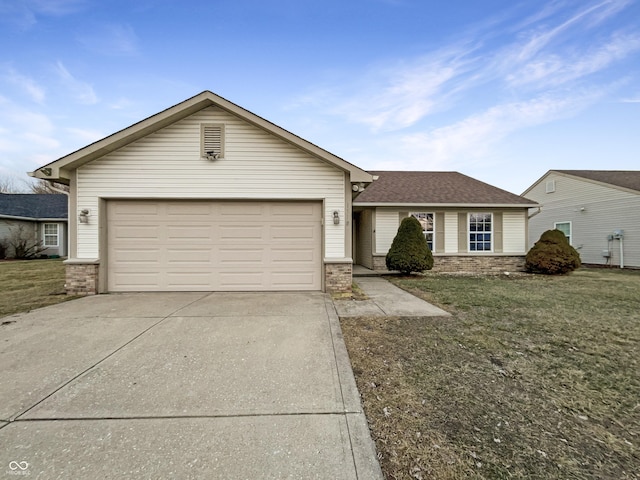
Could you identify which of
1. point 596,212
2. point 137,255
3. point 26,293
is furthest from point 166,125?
point 596,212

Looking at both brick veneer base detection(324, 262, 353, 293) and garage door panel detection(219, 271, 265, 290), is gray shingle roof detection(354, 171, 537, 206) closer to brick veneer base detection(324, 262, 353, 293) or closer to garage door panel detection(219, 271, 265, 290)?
brick veneer base detection(324, 262, 353, 293)

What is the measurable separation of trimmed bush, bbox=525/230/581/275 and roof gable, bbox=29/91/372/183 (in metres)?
8.84

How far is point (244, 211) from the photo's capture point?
276 inches

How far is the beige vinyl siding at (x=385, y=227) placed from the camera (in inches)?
461

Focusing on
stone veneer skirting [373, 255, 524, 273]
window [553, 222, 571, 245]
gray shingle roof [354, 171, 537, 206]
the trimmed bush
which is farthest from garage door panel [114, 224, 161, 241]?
window [553, 222, 571, 245]

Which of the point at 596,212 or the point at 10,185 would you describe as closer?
the point at 596,212

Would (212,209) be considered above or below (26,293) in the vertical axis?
above

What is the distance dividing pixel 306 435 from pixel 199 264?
574 cm

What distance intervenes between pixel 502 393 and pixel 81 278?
848 centimetres

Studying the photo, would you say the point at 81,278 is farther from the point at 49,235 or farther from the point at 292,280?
the point at 49,235

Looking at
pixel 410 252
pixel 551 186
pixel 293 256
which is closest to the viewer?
pixel 293 256

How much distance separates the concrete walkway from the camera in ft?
17.2

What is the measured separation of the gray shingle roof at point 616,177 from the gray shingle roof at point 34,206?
3252 centimetres

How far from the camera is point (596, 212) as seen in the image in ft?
47.7
